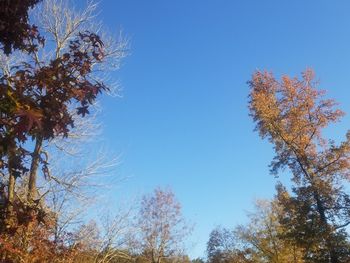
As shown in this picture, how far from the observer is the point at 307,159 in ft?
63.9

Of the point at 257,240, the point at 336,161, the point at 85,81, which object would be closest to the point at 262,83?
the point at 336,161

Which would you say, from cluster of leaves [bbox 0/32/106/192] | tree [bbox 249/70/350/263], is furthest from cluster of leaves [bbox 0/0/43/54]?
tree [bbox 249/70/350/263]

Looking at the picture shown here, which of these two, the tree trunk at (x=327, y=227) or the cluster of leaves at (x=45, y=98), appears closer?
the cluster of leaves at (x=45, y=98)

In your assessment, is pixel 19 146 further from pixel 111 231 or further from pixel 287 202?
pixel 287 202

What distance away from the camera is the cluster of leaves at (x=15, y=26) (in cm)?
437

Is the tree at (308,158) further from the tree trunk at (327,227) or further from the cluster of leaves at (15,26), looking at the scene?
the cluster of leaves at (15,26)

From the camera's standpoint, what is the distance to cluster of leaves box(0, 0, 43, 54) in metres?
4.37

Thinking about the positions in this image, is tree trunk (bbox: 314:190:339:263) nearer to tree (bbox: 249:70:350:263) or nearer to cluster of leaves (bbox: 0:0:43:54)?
tree (bbox: 249:70:350:263)

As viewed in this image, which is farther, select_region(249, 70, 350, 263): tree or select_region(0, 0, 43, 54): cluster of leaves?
select_region(249, 70, 350, 263): tree

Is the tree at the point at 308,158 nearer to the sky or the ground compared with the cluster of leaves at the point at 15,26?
nearer to the sky

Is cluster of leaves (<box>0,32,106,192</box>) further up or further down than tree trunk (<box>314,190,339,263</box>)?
further down

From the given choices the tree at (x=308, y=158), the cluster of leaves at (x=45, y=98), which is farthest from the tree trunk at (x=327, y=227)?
the cluster of leaves at (x=45, y=98)

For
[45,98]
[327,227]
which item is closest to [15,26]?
[45,98]

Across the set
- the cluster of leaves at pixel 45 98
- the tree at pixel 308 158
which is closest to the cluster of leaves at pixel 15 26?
the cluster of leaves at pixel 45 98
